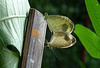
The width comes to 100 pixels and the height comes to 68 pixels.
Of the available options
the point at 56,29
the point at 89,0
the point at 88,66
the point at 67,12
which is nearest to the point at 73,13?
the point at 67,12

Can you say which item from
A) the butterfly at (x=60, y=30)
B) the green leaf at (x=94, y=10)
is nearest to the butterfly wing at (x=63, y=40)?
the butterfly at (x=60, y=30)

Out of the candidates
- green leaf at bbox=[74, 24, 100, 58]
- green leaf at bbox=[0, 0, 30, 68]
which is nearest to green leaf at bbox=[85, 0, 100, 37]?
green leaf at bbox=[74, 24, 100, 58]

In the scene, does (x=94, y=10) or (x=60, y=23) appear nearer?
(x=94, y=10)

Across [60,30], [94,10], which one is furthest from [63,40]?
[94,10]

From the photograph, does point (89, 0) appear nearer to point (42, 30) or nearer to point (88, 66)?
point (42, 30)

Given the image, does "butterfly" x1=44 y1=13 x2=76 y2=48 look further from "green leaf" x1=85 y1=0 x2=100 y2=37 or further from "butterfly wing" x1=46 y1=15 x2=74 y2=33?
"green leaf" x1=85 y1=0 x2=100 y2=37

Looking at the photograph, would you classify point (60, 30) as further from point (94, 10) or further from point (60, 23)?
point (94, 10)

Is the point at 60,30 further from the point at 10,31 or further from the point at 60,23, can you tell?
the point at 10,31
